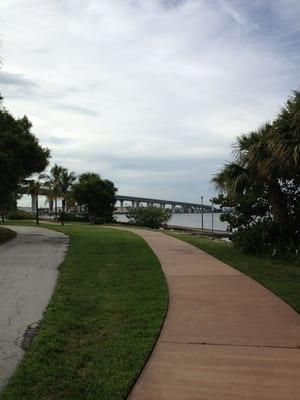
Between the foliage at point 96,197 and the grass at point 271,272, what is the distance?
48433 millimetres

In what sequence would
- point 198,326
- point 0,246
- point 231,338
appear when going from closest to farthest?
point 231,338, point 198,326, point 0,246

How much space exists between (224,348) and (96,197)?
60.0 m

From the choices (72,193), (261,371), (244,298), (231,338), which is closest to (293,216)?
(244,298)

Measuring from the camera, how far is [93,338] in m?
6.23

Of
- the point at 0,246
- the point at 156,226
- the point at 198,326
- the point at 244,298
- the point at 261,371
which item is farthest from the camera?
the point at 156,226

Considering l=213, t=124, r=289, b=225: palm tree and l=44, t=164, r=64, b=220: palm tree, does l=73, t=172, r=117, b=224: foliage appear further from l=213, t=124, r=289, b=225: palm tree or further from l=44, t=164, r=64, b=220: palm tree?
l=213, t=124, r=289, b=225: palm tree

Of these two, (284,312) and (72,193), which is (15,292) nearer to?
(284,312)

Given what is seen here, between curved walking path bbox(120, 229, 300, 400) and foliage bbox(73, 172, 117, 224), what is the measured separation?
183 feet

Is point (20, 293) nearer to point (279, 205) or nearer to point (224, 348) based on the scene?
point (224, 348)

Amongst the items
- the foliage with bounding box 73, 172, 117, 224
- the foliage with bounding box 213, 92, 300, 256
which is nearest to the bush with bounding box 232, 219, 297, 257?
the foliage with bounding box 213, 92, 300, 256

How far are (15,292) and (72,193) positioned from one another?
57.4 meters

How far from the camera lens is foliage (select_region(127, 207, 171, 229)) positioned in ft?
191

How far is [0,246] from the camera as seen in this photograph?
20078 millimetres

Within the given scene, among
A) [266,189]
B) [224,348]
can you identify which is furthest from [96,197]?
[224,348]
